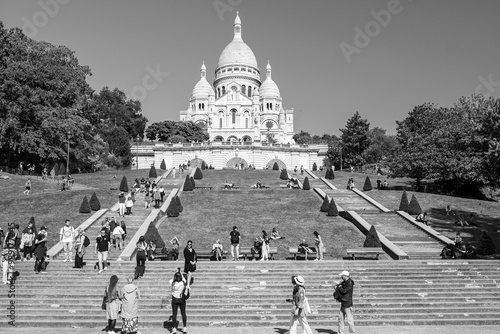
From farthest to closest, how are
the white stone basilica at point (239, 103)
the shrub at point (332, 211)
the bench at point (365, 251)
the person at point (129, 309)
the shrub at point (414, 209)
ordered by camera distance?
1. the white stone basilica at point (239, 103)
2. the shrub at point (414, 209)
3. the shrub at point (332, 211)
4. the bench at point (365, 251)
5. the person at point (129, 309)

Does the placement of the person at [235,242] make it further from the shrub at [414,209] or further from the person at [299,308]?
the shrub at [414,209]

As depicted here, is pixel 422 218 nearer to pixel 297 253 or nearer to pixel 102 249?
pixel 297 253

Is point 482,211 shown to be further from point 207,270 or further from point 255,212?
point 207,270

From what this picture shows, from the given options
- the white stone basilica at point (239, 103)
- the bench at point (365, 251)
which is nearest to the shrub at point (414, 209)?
the bench at point (365, 251)

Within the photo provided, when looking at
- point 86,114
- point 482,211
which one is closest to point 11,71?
point 86,114

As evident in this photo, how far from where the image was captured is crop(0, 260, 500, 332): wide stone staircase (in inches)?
522

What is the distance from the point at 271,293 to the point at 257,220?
42.7ft

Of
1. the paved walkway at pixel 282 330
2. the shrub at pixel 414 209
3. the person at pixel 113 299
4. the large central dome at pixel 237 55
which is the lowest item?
the paved walkway at pixel 282 330

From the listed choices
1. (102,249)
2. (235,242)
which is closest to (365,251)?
(235,242)

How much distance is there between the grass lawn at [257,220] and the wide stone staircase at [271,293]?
482 cm

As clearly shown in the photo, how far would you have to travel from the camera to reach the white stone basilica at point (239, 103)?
365 ft

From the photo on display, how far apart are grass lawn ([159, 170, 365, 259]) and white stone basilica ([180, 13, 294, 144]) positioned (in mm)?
69376

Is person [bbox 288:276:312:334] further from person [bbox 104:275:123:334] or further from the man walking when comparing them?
person [bbox 104:275:123:334]

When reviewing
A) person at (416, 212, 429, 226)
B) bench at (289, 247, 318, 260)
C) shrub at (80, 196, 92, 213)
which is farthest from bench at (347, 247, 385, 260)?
shrub at (80, 196, 92, 213)
